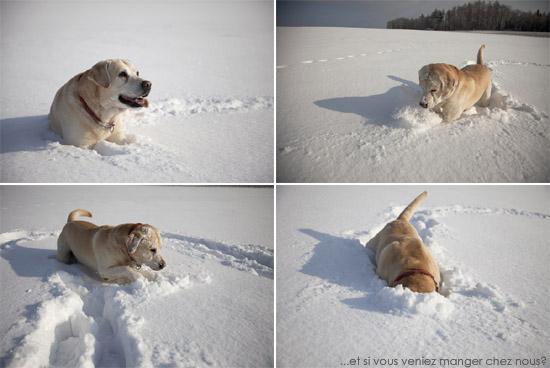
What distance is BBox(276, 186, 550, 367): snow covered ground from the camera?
5.27 ft

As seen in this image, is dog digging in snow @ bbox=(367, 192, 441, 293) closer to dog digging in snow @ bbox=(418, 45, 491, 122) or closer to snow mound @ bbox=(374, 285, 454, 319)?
snow mound @ bbox=(374, 285, 454, 319)

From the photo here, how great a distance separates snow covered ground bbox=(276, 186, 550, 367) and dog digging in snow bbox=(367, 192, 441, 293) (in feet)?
0.20

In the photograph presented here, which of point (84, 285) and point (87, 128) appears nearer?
point (84, 285)

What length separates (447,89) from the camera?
2229 millimetres

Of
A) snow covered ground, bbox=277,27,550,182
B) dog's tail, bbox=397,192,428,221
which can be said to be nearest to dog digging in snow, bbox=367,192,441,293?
dog's tail, bbox=397,192,428,221

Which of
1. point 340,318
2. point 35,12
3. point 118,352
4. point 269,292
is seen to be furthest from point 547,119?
point 35,12

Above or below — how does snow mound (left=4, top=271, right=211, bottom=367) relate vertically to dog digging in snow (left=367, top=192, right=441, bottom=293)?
below

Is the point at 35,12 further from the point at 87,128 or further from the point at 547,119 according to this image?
the point at 547,119

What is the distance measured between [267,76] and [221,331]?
207 cm

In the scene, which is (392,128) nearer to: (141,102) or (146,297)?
(141,102)

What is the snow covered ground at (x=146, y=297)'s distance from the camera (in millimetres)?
1545

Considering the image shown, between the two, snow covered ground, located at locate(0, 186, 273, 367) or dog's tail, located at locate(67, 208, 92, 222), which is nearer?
snow covered ground, located at locate(0, 186, 273, 367)

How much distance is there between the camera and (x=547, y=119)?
7.88 feet

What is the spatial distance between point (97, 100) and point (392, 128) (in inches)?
62.6
